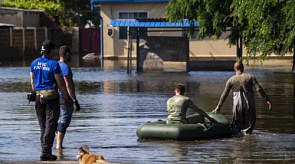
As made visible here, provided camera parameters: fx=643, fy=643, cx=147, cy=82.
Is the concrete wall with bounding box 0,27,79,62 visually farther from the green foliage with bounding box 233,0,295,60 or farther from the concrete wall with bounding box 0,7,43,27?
the green foliage with bounding box 233,0,295,60

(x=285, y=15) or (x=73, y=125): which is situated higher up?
(x=285, y=15)

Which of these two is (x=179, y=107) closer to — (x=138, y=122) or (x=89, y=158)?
(x=138, y=122)

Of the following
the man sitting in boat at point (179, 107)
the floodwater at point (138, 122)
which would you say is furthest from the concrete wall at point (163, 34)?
the man sitting in boat at point (179, 107)

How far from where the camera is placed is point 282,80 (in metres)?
23.3

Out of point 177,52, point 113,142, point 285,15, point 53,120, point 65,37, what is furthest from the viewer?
point 65,37

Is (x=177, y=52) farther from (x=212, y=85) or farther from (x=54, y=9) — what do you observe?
(x=54, y=9)

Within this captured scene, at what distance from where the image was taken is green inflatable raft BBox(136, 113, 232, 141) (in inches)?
425

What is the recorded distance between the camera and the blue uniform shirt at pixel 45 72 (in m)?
8.91

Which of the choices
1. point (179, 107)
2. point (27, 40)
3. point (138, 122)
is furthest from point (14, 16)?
point (179, 107)

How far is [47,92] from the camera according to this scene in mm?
8859

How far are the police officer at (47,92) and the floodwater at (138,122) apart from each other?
1.38ft

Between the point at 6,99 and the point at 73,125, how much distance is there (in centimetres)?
548

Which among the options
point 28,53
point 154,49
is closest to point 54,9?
point 28,53

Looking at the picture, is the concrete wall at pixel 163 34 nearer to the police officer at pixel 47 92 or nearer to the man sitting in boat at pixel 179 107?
the man sitting in boat at pixel 179 107
